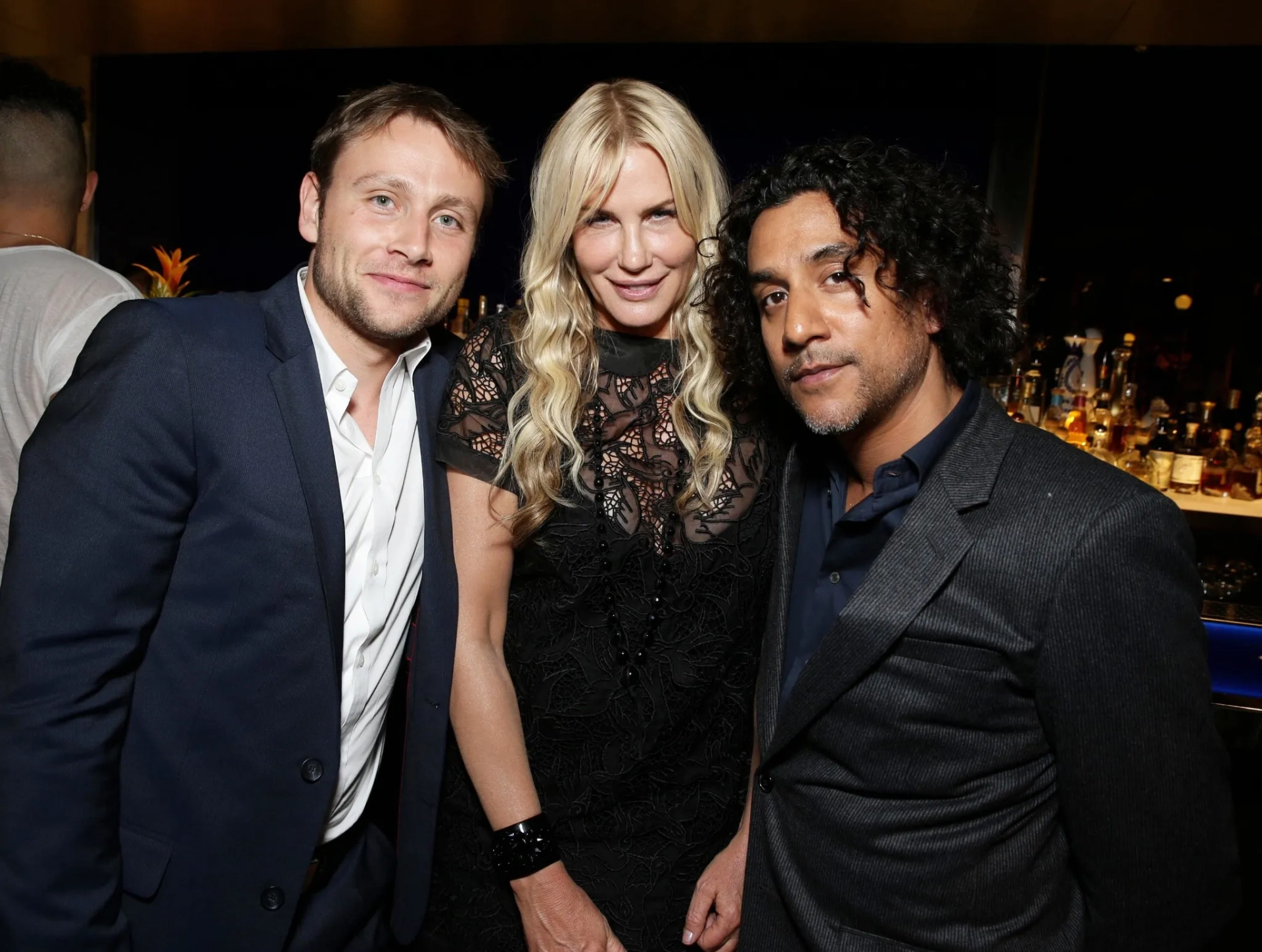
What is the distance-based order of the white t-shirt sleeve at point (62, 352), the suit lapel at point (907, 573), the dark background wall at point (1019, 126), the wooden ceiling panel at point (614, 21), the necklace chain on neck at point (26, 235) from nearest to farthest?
the suit lapel at point (907, 573) < the white t-shirt sleeve at point (62, 352) < the necklace chain on neck at point (26, 235) < the wooden ceiling panel at point (614, 21) < the dark background wall at point (1019, 126)

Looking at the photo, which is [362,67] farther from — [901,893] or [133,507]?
[901,893]

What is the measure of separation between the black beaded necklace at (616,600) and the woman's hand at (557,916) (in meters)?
0.38

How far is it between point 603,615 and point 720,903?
23.3 inches

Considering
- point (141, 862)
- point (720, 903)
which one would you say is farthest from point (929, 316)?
point (141, 862)

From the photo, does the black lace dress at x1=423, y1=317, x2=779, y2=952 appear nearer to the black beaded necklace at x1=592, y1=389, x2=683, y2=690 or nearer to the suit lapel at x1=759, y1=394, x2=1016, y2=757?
the black beaded necklace at x1=592, y1=389, x2=683, y2=690

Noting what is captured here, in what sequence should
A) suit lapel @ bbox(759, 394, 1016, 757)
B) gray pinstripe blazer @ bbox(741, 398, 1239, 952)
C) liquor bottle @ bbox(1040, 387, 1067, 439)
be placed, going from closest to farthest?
gray pinstripe blazer @ bbox(741, 398, 1239, 952), suit lapel @ bbox(759, 394, 1016, 757), liquor bottle @ bbox(1040, 387, 1067, 439)

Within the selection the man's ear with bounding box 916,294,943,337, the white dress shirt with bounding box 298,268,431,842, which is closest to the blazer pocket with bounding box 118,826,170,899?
the white dress shirt with bounding box 298,268,431,842

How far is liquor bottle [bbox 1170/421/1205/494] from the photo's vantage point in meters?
2.94

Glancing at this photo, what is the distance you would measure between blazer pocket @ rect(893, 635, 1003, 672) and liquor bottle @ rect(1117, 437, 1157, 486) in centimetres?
219

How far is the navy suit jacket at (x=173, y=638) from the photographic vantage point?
1229 mm

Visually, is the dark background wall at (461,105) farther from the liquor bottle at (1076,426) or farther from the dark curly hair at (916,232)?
the dark curly hair at (916,232)

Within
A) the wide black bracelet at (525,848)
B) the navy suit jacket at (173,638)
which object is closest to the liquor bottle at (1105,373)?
the wide black bracelet at (525,848)

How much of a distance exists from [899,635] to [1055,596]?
21cm

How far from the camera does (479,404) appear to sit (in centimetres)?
171
